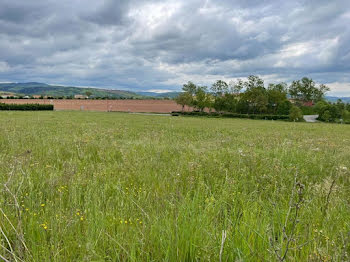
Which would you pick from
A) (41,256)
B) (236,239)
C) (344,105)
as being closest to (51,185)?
(41,256)

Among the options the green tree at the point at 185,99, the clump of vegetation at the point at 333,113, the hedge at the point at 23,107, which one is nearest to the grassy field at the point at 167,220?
the hedge at the point at 23,107

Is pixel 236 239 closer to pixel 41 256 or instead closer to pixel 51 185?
pixel 41 256

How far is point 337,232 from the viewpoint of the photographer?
78.4 inches

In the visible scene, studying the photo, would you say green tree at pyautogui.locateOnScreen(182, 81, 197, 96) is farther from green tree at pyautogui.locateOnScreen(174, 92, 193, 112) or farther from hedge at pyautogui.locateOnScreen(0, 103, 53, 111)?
hedge at pyautogui.locateOnScreen(0, 103, 53, 111)

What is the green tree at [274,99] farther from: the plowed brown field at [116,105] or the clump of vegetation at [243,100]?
the plowed brown field at [116,105]

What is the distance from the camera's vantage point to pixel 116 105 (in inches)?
3265

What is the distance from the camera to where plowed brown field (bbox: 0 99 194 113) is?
81062 millimetres

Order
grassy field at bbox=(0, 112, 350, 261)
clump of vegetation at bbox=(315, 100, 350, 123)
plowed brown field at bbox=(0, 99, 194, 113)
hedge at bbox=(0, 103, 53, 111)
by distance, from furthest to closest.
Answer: plowed brown field at bbox=(0, 99, 194, 113) → clump of vegetation at bbox=(315, 100, 350, 123) → hedge at bbox=(0, 103, 53, 111) → grassy field at bbox=(0, 112, 350, 261)

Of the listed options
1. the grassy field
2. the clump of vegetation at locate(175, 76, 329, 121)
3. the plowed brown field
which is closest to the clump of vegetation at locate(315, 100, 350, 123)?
the clump of vegetation at locate(175, 76, 329, 121)

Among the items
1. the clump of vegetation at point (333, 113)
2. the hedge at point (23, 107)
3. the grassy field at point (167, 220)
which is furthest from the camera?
the clump of vegetation at point (333, 113)

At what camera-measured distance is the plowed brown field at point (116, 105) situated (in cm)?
8106

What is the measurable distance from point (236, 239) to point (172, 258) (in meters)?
0.55

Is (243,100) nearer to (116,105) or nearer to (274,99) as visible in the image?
(274,99)

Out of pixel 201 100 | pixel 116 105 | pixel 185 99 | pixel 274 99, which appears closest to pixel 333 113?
pixel 274 99
